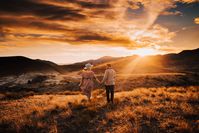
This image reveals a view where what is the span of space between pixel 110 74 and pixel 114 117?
3.84 meters

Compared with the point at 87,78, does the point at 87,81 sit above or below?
below

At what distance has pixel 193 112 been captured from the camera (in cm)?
838

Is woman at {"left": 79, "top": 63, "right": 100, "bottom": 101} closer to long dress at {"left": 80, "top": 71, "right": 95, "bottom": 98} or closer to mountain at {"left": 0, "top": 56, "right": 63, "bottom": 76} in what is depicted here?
long dress at {"left": 80, "top": 71, "right": 95, "bottom": 98}

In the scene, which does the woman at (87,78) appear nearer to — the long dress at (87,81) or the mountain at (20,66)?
the long dress at (87,81)

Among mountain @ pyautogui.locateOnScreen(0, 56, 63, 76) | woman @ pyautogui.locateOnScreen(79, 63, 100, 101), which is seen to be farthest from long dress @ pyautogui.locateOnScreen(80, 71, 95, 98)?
mountain @ pyautogui.locateOnScreen(0, 56, 63, 76)

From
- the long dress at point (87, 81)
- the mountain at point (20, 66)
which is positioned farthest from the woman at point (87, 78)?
the mountain at point (20, 66)

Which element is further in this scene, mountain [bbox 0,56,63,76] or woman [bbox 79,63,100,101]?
mountain [bbox 0,56,63,76]

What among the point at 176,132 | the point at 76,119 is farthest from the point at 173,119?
the point at 76,119

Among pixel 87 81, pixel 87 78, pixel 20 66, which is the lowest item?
pixel 87 81

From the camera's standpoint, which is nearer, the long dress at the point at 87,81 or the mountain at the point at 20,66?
the long dress at the point at 87,81

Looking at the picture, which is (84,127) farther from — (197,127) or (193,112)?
(193,112)

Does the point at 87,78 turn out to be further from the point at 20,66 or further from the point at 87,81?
the point at 20,66

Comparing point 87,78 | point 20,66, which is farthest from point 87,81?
point 20,66

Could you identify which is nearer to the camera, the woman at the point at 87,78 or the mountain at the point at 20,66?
the woman at the point at 87,78
